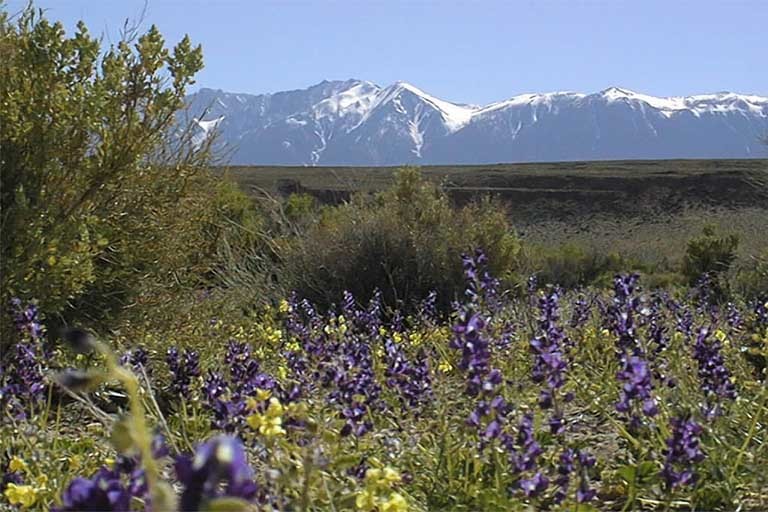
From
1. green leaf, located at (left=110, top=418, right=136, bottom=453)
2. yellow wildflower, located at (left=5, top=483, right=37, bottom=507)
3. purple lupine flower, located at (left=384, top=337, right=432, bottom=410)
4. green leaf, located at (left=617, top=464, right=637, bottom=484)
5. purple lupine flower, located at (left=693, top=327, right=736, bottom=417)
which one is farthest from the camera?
purple lupine flower, located at (left=384, top=337, right=432, bottom=410)

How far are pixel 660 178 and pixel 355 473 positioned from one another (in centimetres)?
5675

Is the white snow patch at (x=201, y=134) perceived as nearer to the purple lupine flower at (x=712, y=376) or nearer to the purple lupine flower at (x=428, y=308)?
the purple lupine flower at (x=428, y=308)

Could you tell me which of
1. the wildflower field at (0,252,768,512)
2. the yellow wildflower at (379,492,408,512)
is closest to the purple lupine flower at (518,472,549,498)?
the wildflower field at (0,252,768,512)

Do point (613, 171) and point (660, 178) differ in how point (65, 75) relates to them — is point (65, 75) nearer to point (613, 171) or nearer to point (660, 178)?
point (660, 178)

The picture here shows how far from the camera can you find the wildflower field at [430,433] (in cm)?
177

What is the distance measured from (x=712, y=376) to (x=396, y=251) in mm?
6644

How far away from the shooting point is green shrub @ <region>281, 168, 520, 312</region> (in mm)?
9250

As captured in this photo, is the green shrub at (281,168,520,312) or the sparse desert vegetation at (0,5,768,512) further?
the green shrub at (281,168,520,312)

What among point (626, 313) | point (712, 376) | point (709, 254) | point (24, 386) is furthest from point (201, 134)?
point (709, 254)

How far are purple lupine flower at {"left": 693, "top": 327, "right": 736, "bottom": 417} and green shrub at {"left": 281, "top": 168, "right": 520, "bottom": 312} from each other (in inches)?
229

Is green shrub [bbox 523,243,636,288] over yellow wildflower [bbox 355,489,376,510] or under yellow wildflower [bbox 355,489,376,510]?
under

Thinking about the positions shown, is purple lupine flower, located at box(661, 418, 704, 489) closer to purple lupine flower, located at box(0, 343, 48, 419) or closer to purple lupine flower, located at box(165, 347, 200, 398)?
purple lupine flower, located at box(0, 343, 48, 419)

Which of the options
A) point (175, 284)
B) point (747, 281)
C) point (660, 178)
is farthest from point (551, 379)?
point (660, 178)

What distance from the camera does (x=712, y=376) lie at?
2918 mm
